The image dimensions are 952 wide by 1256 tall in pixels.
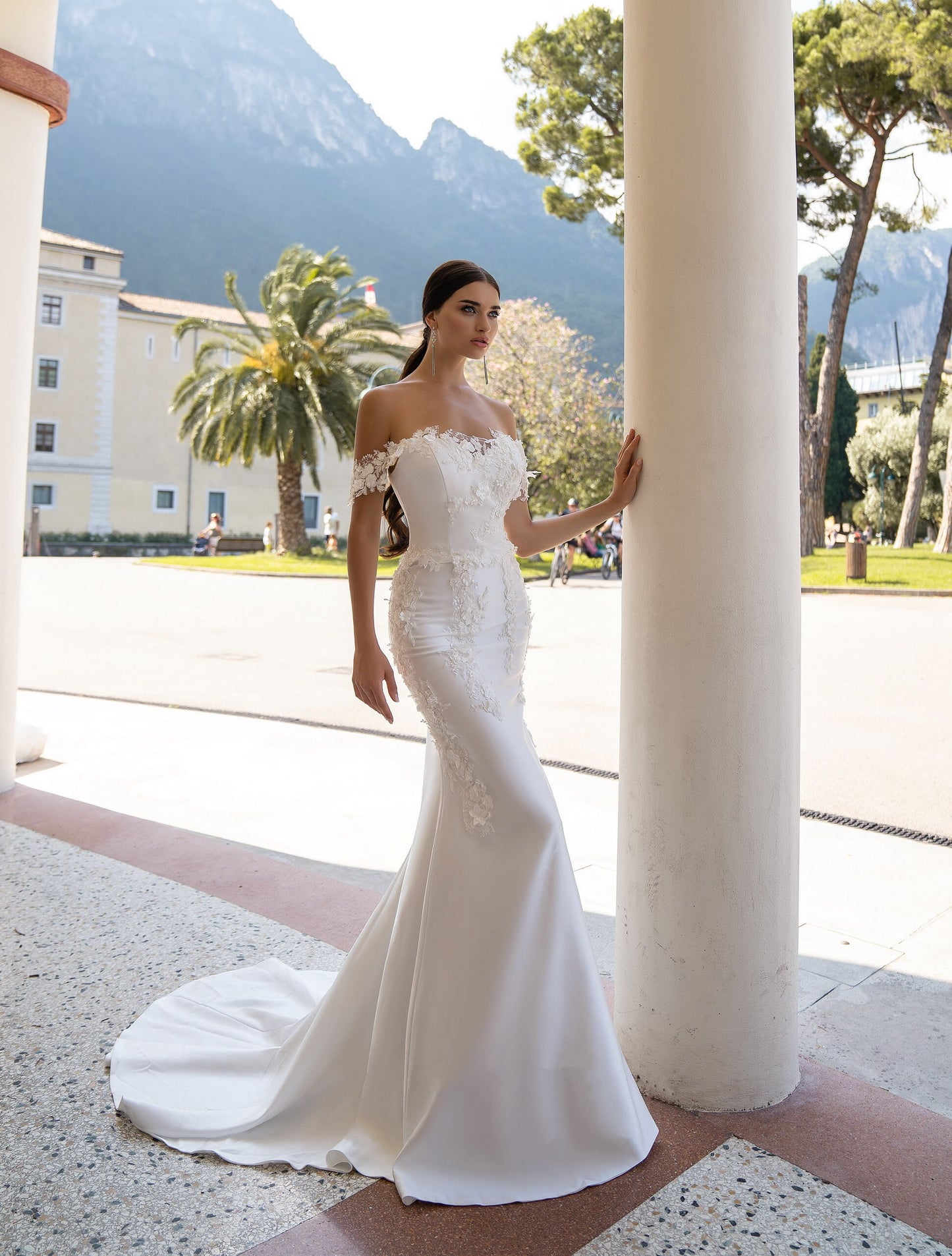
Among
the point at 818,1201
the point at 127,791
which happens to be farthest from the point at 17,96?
the point at 818,1201

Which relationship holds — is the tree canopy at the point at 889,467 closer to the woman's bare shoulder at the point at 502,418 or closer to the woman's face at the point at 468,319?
the woman's bare shoulder at the point at 502,418

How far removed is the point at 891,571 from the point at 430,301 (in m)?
20.5

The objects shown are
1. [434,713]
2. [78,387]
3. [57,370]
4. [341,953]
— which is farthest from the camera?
[78,387]

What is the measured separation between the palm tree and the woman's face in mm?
23691

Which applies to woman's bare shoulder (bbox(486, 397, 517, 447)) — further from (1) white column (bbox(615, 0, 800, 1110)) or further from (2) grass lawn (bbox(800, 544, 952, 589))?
(2) grass lawn (bbox(800, 544, 952, 589))

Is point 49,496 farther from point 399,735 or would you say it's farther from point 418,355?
point 418,355

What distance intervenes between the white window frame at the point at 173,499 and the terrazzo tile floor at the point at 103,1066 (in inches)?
1713

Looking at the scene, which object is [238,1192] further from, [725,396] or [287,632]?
[287,632]

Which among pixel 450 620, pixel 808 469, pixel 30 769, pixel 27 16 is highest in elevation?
pixel 808 469

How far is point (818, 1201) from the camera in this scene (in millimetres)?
2047

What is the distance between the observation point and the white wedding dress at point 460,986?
6.98 ft

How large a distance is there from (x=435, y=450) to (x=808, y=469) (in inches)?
932

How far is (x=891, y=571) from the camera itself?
21.1 meters

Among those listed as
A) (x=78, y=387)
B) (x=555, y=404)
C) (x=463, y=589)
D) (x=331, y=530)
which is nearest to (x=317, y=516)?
(x=78, y=387)
